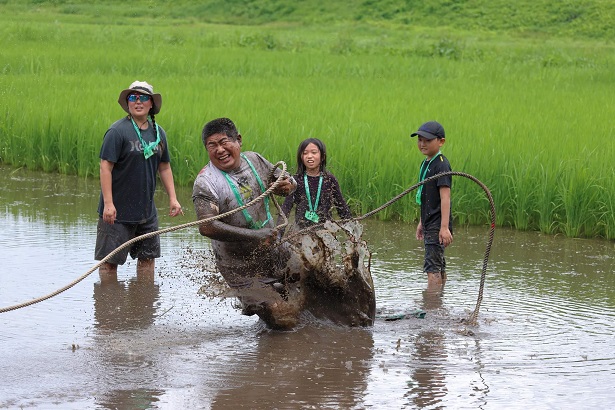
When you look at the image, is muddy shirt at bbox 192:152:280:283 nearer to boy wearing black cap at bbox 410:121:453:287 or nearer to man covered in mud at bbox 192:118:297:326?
man covered in mud at bbox 192:118:297:326

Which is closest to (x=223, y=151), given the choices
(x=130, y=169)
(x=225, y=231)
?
(x=225, y=231)

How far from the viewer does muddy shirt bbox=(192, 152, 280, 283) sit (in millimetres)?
5465

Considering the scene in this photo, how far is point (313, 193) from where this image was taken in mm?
6520

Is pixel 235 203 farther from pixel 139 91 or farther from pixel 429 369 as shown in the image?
pixel 139 91

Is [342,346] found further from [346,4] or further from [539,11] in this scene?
[346,4]

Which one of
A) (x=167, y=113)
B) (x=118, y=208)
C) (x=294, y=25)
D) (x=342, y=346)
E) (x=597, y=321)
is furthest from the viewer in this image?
(x=294, y=25)

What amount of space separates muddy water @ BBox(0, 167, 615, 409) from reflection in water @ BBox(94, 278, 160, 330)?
0.01 meters

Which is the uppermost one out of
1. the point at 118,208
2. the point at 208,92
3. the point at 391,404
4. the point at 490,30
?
the point at 490,30

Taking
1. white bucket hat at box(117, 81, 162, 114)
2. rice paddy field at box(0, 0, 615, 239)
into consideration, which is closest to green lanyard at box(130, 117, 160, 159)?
white bucket hat at box(117, 81, 162, 114)

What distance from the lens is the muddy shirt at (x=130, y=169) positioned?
6.72m

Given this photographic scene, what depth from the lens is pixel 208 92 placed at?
46.3 ft

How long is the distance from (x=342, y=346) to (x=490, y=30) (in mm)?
30064

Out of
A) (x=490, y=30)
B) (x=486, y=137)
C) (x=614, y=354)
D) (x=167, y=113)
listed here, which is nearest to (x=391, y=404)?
(x=614, y=354)

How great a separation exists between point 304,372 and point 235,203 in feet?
3.30
